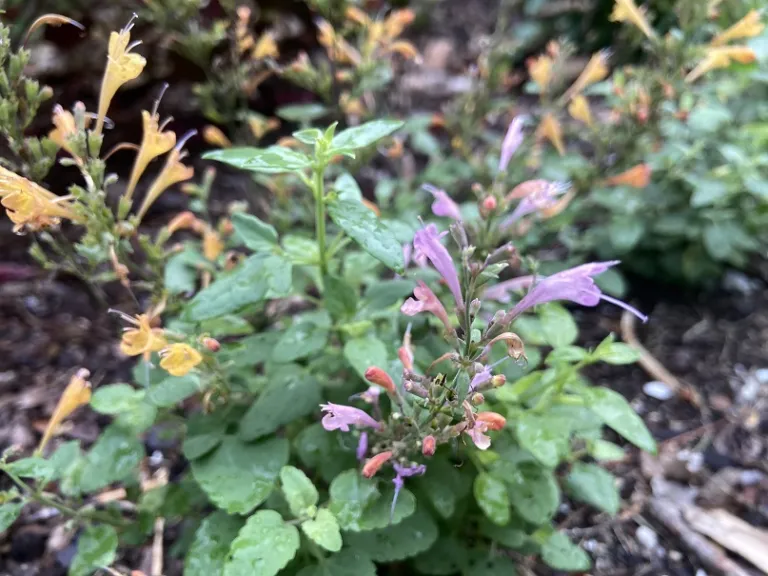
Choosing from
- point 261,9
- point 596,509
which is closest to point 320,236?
point 596,509

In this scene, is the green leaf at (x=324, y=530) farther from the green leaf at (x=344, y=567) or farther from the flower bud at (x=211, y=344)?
the flower bud at (x=211, y=344)

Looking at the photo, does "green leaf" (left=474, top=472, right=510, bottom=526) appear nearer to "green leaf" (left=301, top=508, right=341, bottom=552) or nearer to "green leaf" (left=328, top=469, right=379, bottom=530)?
"green leaf" (left=328, top=469, right=379, bottom=530)

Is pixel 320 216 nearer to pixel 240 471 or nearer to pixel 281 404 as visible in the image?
pixel 281 404

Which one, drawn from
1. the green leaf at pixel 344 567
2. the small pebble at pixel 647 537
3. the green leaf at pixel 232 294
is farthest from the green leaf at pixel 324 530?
the small pebble at pixel 647 537

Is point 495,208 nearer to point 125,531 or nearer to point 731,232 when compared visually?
point 125,531

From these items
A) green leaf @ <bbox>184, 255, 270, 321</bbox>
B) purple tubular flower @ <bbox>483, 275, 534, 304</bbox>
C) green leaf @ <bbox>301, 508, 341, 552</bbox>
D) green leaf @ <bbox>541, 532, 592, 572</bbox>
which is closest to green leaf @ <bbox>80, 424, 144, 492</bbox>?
green leaf @ <bbox>184, 255, 270, 321</bbox>

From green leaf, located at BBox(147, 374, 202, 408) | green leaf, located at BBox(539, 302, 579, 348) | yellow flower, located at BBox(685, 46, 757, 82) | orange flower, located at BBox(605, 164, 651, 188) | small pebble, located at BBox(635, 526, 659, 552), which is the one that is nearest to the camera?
green leaf, located at BBox(147, 374, 202, 408)

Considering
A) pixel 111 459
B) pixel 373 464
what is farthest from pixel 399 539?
pixel 111 459
